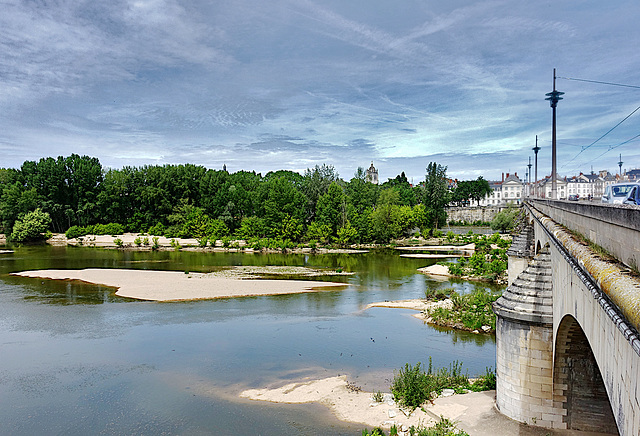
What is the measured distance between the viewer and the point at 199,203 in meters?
94.5

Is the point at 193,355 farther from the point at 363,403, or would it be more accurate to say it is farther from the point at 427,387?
the point at 427,387

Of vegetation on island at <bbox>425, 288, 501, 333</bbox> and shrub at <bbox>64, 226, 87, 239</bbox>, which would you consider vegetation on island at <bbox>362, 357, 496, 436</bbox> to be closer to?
vegetation on island at <bbox>425, 288, 501, 333</bbox>

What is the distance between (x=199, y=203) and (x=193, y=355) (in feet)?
243

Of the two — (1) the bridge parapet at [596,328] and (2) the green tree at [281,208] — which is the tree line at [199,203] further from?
(1) the bridge parapet at [596,328]

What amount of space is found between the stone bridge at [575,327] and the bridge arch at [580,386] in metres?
0.03

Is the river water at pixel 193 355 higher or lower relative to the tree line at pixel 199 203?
lower

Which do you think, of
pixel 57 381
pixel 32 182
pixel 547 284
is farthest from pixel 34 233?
pixel 547 284

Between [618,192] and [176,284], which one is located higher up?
[618,192]

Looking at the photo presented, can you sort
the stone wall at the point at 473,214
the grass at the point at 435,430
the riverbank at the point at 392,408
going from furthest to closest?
the stone wall at the point at 473,214
the riverbank at the point at 392,408
the grass at the point at 435,430

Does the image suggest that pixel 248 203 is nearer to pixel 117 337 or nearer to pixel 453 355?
pixel 117 337

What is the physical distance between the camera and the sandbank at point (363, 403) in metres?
15.3

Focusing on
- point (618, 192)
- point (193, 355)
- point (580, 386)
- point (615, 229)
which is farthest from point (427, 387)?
point (618, 192)

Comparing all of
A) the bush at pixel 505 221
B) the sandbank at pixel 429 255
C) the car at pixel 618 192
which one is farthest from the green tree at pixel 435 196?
the car at pixel 618 192

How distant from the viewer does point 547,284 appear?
1454 cm
